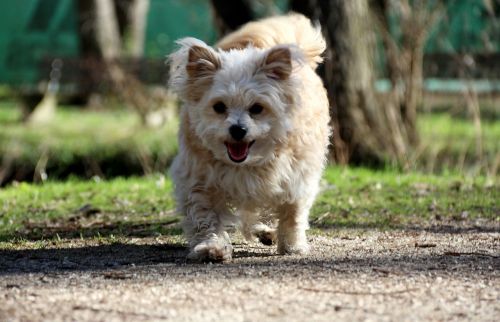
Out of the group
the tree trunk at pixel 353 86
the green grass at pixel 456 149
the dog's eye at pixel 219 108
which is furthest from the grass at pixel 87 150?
the dog's eye at pixel 219 108

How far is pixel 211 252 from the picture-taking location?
17.3ft

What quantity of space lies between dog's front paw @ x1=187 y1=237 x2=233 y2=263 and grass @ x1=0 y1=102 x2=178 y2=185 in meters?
5.21

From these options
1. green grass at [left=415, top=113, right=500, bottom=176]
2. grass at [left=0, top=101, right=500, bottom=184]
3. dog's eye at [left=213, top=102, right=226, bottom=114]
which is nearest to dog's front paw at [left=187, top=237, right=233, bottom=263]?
dog's eye at [left=213, top=102, right=226, bottom=114]

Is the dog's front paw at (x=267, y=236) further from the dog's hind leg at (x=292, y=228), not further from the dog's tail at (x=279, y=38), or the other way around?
the dog's tail at (x=279, y=38)

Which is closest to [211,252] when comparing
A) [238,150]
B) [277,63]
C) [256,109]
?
[238,150]

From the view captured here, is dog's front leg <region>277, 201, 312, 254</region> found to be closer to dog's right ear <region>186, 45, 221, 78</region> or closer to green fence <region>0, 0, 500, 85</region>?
dog's right ear <region>186, 45, 221, 78</region>

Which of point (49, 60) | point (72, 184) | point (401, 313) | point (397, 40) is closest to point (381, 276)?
point (401, 313)

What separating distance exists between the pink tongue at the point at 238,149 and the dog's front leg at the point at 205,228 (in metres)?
0.36

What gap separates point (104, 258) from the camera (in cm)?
552

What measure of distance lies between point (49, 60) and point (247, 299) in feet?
47.7

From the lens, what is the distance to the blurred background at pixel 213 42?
10.1 meters

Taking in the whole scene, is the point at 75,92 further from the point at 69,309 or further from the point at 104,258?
the point at 69,309

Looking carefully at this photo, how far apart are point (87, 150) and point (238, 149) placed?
7917mm

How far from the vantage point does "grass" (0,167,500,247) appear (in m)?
6.92
